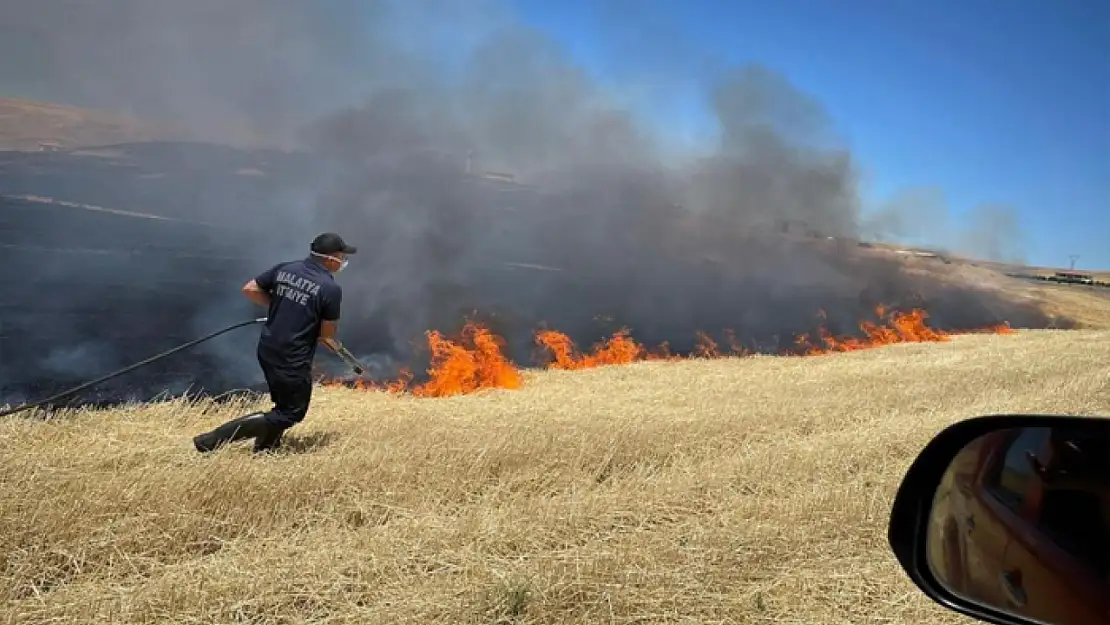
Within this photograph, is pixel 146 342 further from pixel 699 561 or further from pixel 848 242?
pixel 848 242

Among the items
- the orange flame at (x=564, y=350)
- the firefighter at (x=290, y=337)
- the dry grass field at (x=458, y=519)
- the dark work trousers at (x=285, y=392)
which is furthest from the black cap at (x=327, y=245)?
the orange flame at (x=564, y=350)

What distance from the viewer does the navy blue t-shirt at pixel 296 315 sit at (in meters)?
5.83

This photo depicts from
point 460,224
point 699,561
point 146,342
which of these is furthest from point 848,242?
point 699,561

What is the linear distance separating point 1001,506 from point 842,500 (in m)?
3.79

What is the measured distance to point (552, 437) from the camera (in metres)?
6.15

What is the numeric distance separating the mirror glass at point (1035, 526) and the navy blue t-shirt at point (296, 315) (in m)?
4.95

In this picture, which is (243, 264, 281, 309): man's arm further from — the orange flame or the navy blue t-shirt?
the orange flame

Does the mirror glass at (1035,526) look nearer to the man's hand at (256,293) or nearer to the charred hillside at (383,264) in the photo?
the man's hand at (256,293)

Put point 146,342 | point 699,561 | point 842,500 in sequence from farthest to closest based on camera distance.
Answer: point 146,342, point 842,500, point 699,561

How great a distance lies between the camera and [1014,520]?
1433 millimetres

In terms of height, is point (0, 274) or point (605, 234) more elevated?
point (605, 234)

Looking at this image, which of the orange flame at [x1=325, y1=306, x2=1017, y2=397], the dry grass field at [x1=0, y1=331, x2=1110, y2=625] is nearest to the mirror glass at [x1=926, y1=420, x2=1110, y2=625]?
the dry grass field at [x1=0, y1=331, x2=1110, y2=625]

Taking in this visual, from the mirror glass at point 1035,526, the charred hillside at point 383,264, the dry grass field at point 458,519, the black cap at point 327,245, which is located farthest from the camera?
the charred hillside at point 383,264

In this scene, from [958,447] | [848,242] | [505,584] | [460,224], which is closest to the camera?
[958,447]
